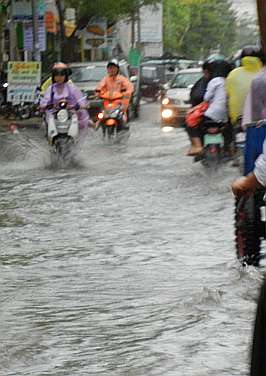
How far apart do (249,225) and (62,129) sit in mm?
9522

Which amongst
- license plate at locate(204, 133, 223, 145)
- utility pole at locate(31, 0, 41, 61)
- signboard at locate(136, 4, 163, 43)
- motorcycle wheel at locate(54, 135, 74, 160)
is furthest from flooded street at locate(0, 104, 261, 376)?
signboard at locate(136, 4, 163, 43)

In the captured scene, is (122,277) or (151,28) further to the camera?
(151,28)

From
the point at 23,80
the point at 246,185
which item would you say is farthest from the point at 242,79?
the point at 23,80

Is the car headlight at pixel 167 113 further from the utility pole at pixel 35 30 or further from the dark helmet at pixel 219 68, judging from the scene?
the dark helmet at pixel 219 68

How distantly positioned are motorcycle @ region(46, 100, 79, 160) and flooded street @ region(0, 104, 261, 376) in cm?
126

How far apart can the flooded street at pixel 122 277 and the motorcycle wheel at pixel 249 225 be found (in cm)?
19

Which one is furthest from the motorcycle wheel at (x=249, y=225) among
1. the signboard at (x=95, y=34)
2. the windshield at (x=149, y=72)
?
the signboard at (x=95, y=34)

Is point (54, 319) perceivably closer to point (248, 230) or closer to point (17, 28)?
point (248, 230)

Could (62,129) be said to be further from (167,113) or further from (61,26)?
(61,26)

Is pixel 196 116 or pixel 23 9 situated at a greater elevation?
pixel 23 9

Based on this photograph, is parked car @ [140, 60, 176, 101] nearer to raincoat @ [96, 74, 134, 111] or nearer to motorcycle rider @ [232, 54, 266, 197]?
raincoat @ [96, 74, 134, 111]

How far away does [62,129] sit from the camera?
17672 mm

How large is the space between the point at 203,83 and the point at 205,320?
363 inches

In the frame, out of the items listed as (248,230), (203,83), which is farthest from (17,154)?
(248,230)
